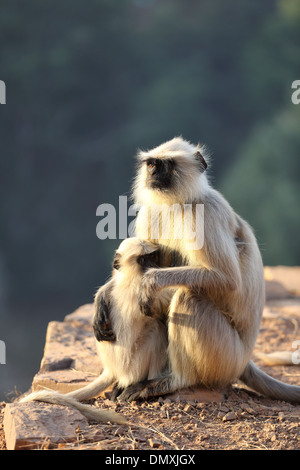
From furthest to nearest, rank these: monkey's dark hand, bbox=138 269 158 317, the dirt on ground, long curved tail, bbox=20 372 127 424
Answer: monkey's dark hand, bbox=138 269 158 317 < long curved tail, bbox=20 372 127 424 < the dirt on ground

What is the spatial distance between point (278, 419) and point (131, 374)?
0.81m

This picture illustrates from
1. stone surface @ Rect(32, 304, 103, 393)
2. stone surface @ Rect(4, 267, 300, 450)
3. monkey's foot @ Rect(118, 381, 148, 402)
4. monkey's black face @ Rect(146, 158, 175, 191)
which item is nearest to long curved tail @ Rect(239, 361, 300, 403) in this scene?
stone surface @ Rect(4, 267, 300, 450)

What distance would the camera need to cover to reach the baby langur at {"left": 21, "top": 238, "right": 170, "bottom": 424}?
10.6 ft

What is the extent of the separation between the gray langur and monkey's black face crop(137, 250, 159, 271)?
8cm

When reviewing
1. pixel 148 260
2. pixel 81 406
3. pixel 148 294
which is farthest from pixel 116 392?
pixel 148 260

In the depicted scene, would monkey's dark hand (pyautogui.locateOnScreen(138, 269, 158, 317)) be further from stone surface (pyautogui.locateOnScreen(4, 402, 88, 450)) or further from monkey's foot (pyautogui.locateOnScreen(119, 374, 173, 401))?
stone surface (pyautogui.locateOnScreen(4, 402, 88, 450))

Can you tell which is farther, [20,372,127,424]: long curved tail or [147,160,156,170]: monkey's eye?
[147,160,156,170]: monkey's eye

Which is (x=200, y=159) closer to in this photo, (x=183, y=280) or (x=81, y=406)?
(x=183, y=280)

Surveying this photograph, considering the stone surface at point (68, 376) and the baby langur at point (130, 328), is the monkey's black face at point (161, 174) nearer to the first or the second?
the baby langur at point (130, 328)

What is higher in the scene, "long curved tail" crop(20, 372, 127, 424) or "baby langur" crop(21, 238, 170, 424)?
"baby langur" crop(21, 238, 170, 424)

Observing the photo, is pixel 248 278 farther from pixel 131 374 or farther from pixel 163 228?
pixel 131 374

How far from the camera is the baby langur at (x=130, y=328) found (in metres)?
3.22

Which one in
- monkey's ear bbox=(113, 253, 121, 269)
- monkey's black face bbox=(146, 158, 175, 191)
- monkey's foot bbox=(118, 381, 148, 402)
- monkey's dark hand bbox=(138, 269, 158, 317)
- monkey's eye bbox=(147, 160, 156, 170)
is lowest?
monkey's foot bbox=(118, 381, 148, 402)
